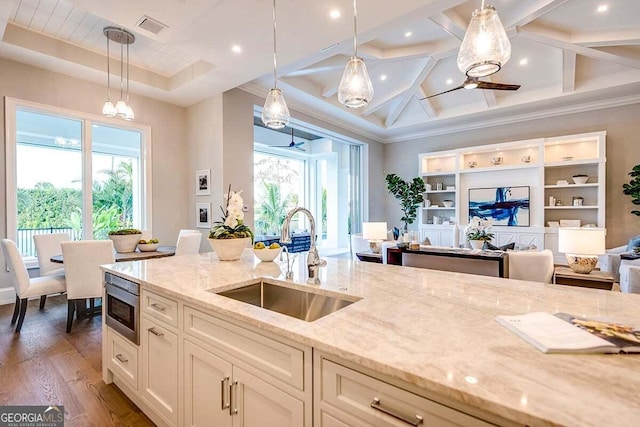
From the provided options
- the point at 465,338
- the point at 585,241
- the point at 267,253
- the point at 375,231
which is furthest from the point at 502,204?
the point at 465,338

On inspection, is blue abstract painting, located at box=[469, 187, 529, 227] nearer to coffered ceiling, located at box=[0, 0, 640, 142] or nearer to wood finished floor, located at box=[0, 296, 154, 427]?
coffered ceiling, located at box=[0, 0, 640, 142]

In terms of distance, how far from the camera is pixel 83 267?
3.16 metres

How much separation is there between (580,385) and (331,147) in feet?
29.1

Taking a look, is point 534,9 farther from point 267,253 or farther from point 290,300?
point 290,300

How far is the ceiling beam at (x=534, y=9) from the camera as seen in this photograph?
3.43 metres

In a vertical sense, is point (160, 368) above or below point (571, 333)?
below

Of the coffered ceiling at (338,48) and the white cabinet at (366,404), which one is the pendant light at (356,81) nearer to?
the coffered ceiling at (338,48)

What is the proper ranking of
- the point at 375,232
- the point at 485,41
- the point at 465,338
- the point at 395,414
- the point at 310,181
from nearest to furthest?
1. the point at 395,414
2. the point at 465,338
3. the point at 485,41
4. the point at 375,232
5. the point at 310,181

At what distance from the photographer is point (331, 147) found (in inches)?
365

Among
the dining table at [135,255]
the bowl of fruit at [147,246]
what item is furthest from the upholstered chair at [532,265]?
the bowl of fruit at [147,246]

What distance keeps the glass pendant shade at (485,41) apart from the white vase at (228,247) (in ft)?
6.10

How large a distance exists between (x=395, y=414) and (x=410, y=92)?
612cm

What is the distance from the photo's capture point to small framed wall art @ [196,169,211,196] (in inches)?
208

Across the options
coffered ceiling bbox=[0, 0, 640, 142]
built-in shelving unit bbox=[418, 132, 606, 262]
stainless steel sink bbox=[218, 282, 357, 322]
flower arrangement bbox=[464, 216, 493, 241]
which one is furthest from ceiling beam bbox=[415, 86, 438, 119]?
stainless steel sink bbox=[218, 282, 357, 322]
